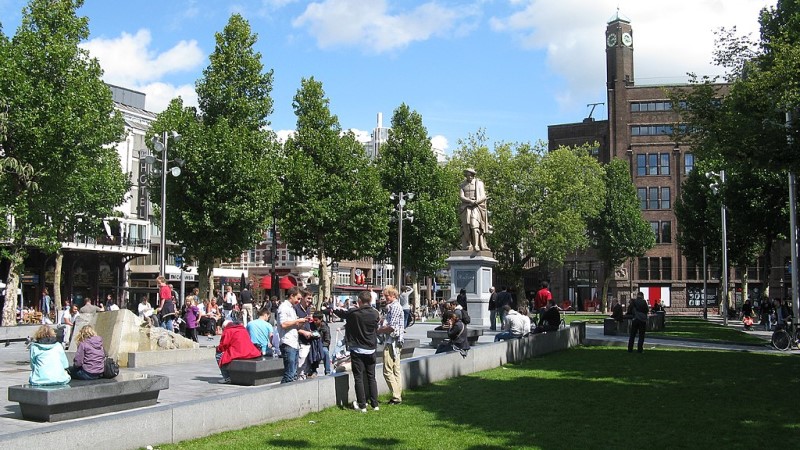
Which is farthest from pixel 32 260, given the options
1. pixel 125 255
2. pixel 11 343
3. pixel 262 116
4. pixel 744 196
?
pixel 744 196

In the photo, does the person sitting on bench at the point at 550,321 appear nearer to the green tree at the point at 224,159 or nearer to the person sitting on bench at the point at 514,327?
the person sitting on bench at the point at 514,327

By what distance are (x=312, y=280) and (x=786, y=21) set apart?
65626 mm

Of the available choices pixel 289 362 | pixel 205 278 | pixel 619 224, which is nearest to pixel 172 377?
pixel 289 362

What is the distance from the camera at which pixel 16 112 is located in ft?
102

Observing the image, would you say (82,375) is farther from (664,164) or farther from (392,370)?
(664,164)

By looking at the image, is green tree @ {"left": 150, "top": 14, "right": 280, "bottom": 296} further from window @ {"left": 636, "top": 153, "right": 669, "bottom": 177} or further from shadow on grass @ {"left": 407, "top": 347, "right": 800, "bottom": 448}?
window @ {"left": 636, "top": 153, "right": 669, "bottom": 177}

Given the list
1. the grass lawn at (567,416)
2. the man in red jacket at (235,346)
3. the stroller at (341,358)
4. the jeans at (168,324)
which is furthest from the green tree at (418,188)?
the man in red jacket at (235,346)

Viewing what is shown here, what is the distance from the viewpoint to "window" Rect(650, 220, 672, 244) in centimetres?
8225

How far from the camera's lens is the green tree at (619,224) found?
72.1m

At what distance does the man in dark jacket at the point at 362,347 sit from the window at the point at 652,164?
76206mm

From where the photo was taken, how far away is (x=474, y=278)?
27250 mm

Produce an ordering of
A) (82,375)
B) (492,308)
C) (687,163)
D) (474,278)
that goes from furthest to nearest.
→ (687,163), (492,308), (474,278), (82,375)

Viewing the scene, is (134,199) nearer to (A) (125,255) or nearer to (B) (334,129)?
(A) (125,255)

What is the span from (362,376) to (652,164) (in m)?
76.9
